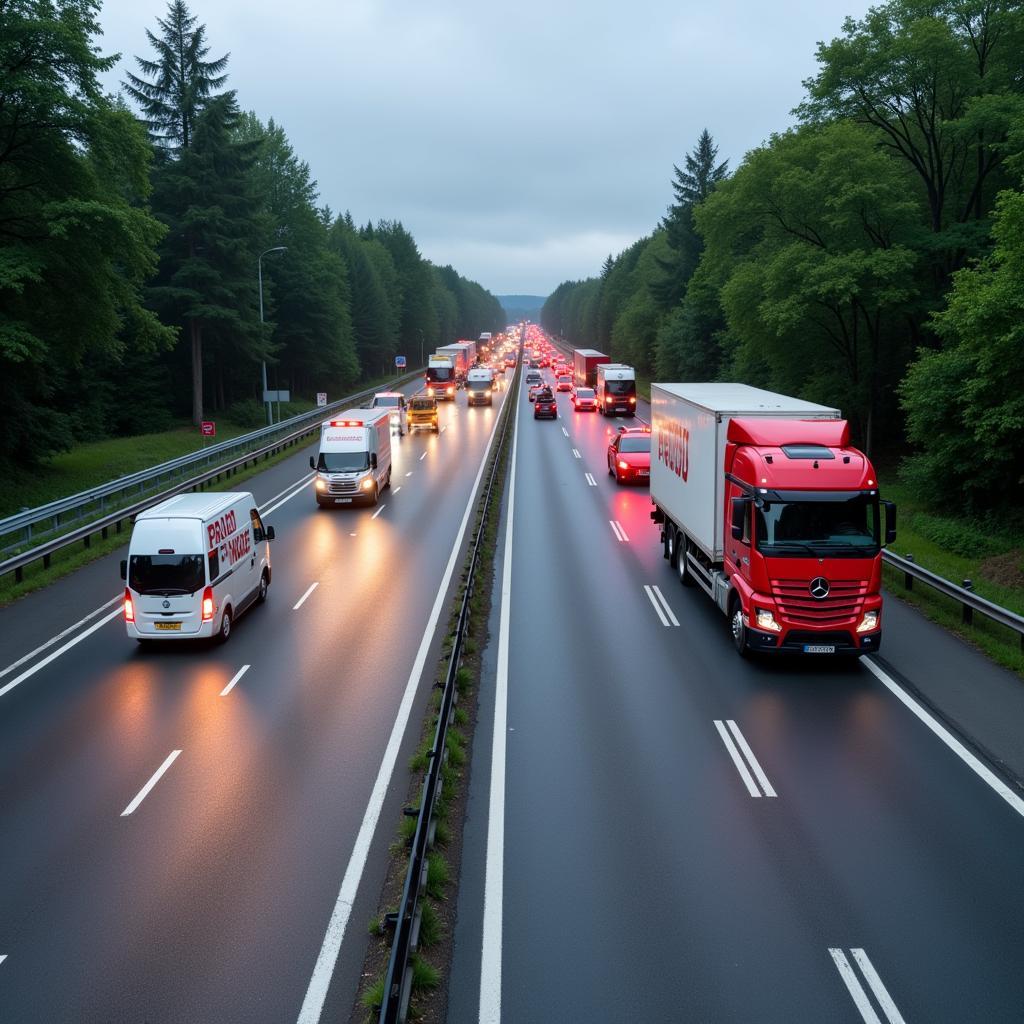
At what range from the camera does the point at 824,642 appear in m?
15.0

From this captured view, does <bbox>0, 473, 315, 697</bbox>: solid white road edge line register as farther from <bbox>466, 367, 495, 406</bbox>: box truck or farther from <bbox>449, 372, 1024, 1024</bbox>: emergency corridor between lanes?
<bbox>466, 367, 495, 406</bbox>: box truck

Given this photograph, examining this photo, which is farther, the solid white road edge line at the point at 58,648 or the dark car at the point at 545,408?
the dark car at the point at 545,408

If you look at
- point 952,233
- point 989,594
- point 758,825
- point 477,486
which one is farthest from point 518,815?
point 952,233

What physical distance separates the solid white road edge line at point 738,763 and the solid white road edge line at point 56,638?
39.2 feet

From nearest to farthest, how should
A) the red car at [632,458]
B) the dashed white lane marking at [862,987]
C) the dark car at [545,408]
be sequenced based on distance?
the dashed white lane marking at [862,987] < the red car at [632,458] < the dark car at [545,408]

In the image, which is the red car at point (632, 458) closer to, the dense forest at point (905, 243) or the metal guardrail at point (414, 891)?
the dense forest at point (905, 243)

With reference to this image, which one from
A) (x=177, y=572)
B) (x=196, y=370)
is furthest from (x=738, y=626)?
(x=196, y=370)

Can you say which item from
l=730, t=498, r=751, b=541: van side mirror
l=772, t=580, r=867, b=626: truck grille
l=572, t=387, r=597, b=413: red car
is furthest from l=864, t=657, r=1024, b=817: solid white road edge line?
l=572, t=387, r=597, b=413: red car

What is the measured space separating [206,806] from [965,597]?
1393 cm

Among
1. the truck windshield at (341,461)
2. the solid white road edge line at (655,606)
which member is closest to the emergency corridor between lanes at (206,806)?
the solid white road edge line at (655,606)

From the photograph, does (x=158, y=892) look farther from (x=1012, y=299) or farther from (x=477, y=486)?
(x=477, y=486)

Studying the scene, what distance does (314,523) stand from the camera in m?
29.5

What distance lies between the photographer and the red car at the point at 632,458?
1410 inches

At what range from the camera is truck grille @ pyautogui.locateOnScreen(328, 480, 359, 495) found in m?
31.4
